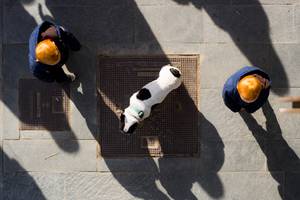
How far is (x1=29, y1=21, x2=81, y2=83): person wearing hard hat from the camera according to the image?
18.5 ft

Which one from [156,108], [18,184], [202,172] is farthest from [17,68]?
[202,172]

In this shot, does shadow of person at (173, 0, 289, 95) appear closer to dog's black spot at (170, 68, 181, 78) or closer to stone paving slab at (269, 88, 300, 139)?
stone paving slab at (269, 88, 300, 139)

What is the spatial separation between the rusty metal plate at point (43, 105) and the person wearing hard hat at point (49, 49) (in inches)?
23.2

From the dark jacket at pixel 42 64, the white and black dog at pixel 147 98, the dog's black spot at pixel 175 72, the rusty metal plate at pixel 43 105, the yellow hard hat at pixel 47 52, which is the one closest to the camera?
the yellow hard hat at pixel 47 52

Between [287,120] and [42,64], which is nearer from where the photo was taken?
[42,64]

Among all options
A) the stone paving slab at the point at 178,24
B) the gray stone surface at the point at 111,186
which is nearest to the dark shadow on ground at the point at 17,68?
the gray stone surface at the point at 111,186

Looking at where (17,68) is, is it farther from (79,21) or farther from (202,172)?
(202,172)

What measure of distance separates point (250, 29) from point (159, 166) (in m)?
2.63

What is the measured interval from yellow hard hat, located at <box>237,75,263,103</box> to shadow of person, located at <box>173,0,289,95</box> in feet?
4.29

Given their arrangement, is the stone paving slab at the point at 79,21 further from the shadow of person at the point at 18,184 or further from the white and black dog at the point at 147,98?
the shadow of person at the point at 18,184

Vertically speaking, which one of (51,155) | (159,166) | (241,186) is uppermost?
(51,155)

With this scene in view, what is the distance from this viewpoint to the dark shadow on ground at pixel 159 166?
22.5ft

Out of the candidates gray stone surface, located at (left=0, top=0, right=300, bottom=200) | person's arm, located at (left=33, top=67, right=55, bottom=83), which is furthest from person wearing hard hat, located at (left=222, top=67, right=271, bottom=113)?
person's arm, located at (left=33, top=67, right=55, bottom=83)

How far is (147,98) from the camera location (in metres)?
5.99
